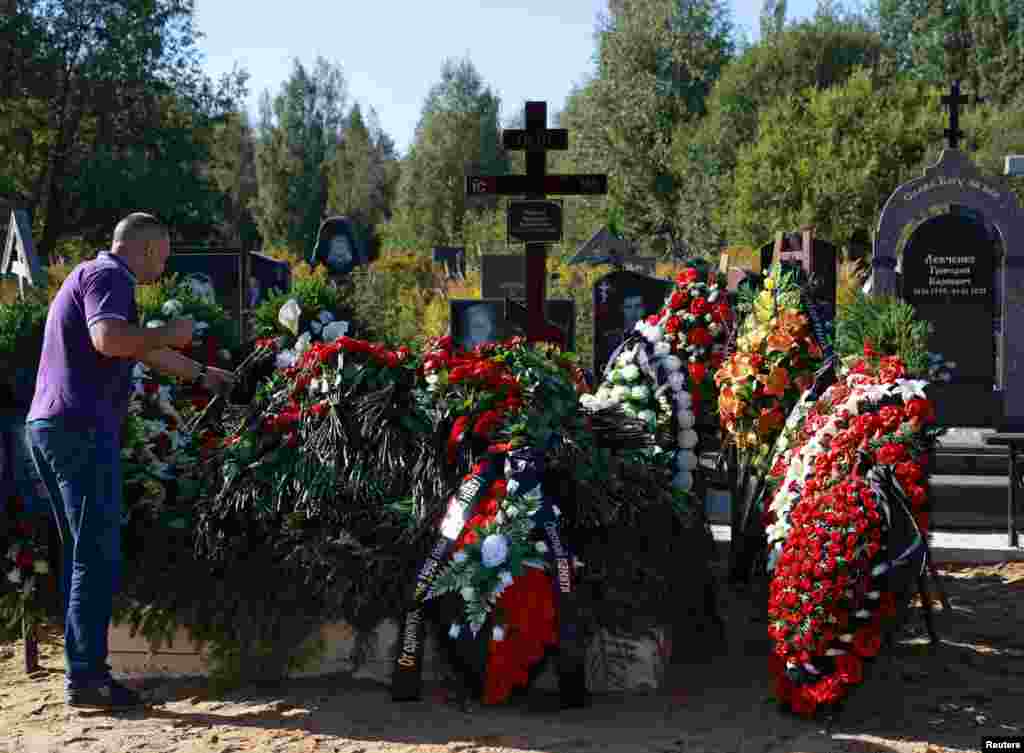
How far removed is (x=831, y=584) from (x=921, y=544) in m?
0.40

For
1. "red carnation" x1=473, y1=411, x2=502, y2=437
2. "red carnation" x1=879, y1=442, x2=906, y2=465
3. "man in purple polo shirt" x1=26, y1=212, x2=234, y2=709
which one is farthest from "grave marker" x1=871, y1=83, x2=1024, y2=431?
"man in purple polo shirt" x1=26, y1=212, x2=234, y2=709

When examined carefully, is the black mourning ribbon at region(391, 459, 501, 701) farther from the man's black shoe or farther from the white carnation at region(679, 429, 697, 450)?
the white carnation at region(679, 429, 697, 450)

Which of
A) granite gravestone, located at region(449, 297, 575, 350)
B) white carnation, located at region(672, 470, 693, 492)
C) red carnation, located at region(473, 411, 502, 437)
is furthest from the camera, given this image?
granite gravestone, located at region(449, 297, 575, 350)

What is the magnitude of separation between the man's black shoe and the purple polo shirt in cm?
103

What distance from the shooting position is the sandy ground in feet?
13.9

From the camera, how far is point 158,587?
503 centimetres

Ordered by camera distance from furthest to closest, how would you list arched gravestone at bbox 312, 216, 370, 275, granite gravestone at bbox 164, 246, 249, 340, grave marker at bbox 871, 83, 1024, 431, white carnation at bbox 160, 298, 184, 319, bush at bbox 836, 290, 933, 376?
arched gravestone at bbox 312, 216, 370, 275 < granite gravestone at bbox 164, 246, 249, 340 < grave marker at bbox 871, 83, 1024, 431 < white carnation at bbox 160, 298, 184, 319 < bush at bbox 836, 290, 933, 376

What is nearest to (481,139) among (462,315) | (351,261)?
(351,261)

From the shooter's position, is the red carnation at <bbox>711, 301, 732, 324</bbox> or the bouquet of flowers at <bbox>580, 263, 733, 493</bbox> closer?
the bouquet of flowers at <bbox>580, 263, 733, 493</bbox>

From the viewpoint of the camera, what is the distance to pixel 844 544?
14.3 feet

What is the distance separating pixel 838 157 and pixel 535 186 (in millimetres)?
20175

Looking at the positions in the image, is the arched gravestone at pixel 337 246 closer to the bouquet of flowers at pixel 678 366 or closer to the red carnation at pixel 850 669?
the bouquet of flowers at pixel 678 366

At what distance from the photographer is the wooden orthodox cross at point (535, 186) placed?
9.47m

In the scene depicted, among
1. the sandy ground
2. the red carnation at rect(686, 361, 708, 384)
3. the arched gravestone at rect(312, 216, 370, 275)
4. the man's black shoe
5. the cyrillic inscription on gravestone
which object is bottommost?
the sandy ground
